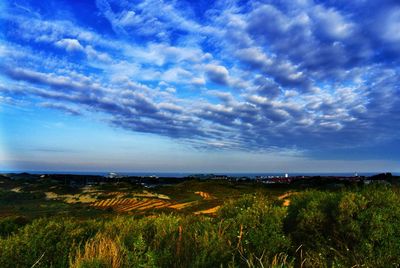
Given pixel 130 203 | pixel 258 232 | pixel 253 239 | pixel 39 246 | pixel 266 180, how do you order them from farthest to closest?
pixel 266 180, pixel 130 203, pixel 258 232, pixel 253 239, pixel 39 246

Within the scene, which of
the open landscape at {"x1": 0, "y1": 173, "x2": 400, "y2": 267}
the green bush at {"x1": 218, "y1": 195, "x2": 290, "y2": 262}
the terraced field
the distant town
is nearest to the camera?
the open landscape at {"x1": 0, "y1": 173, "x2": 400, "y2": 267}

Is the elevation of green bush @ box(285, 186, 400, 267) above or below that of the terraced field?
above

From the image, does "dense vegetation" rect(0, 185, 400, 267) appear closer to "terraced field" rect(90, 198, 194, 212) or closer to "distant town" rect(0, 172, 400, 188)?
"distant town" rect(0, 172, 400, 188)

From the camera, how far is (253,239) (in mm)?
9805

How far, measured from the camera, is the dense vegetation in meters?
8.55

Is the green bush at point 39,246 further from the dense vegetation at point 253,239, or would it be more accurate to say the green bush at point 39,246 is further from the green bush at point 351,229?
the green bush at point 351,229

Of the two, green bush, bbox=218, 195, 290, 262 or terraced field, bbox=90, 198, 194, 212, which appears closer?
green bush, bbox=218, 195, 290, 262

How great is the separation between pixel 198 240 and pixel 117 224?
4.21 m

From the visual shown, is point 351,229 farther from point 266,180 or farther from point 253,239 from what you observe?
point 266,180

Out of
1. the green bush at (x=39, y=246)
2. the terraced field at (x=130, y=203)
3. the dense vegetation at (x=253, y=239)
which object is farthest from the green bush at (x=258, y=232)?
the terraced field at (x=130, y=203)

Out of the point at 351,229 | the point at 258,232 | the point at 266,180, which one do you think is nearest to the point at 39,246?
the point at 258,232

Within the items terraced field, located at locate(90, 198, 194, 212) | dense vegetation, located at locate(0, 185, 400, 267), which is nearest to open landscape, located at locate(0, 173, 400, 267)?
dense vegetation, located at locate(0, 185, 400, 267)

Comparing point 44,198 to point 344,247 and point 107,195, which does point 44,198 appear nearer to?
point 107,195

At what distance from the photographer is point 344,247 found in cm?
1012
